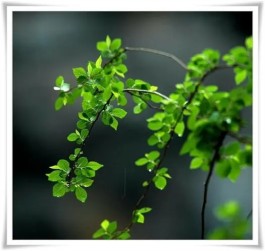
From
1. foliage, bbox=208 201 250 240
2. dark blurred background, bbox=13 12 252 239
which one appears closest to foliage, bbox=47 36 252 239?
foliage, bbox=208 201 250 240

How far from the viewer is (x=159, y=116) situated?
129cm

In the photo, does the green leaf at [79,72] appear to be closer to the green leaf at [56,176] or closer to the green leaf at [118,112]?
the green leaf at [118,112]

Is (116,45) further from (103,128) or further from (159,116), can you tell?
(103,128)

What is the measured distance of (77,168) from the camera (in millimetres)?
1101

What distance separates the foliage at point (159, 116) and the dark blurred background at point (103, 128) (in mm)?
701

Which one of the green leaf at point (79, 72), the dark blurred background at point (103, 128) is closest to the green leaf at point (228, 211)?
the green leaf at point (79, 72)

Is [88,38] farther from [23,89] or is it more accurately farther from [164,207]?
[164,207]

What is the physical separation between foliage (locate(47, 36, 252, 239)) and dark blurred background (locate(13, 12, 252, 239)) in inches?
27.6

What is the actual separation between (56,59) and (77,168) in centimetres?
126

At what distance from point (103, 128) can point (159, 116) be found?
85cm

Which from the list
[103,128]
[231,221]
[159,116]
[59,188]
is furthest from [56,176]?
[103,128]

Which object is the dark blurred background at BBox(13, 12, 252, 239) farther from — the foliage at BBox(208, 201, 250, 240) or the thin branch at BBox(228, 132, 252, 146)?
the foliage at BBox(208, 201, 250, 240)

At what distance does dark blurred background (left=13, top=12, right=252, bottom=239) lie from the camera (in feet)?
6.74
